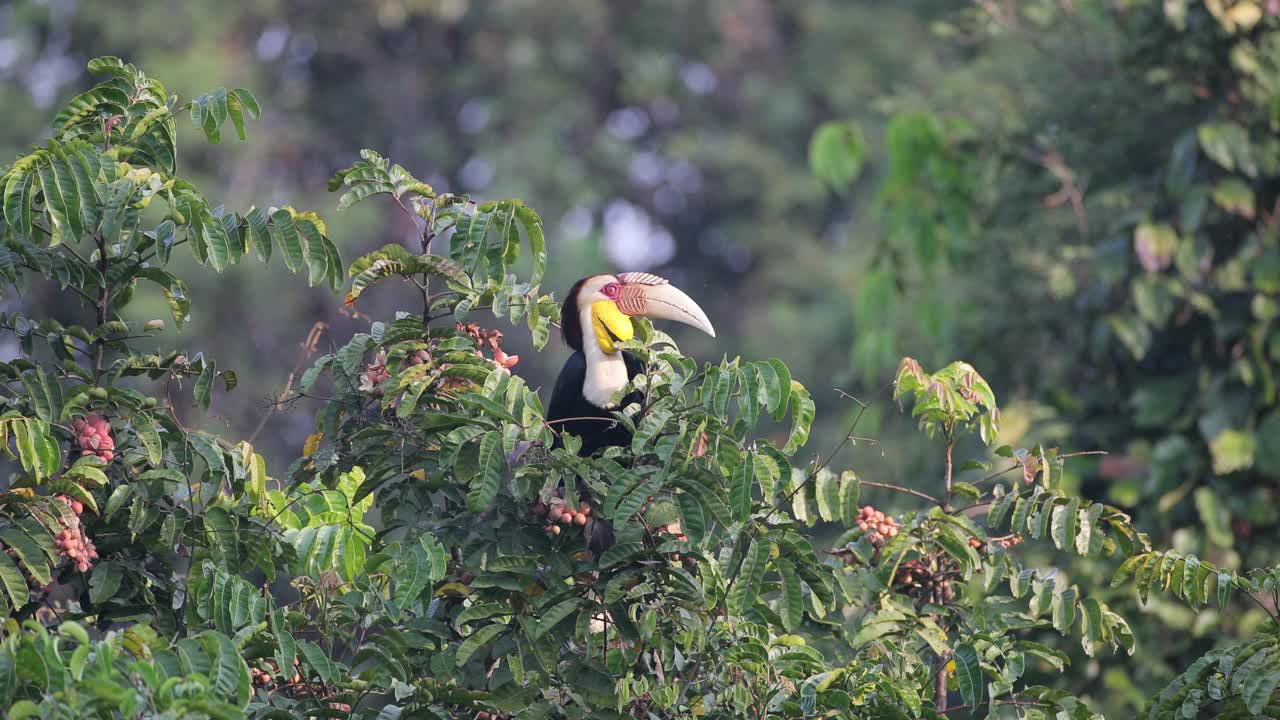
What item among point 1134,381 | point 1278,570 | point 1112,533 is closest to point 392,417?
point 1112,533

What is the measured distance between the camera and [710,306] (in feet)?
47.1

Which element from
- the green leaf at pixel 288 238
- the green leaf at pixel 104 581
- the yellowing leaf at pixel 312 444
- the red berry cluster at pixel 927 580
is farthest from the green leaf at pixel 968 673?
the green leaf at pixel 104 581

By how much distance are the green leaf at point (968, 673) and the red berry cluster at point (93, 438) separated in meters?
1.50

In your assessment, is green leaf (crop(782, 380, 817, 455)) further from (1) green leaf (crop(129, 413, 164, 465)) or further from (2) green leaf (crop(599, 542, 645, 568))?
(1) green leaf (crop(129, 413, 164, 465))

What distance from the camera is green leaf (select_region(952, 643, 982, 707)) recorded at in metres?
2.88

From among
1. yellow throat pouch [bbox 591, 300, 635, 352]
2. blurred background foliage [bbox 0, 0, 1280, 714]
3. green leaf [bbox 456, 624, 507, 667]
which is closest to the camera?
green leaf [bbox 456, 624, 507, 667]

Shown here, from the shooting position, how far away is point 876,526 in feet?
10.5

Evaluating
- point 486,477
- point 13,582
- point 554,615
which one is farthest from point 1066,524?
point 13,582

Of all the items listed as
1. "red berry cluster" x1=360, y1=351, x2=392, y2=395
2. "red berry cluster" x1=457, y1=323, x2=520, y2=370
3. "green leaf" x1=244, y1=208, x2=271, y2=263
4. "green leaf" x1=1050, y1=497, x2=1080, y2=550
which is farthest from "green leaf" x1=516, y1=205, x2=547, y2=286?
"green leaf" x1=1050, y1=497, x2=1080, y2=550

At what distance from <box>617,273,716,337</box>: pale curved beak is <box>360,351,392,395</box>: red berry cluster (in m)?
0.76

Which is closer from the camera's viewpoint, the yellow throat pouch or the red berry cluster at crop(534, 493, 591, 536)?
the red berry cluster at crop(534, 493, 591, 536)

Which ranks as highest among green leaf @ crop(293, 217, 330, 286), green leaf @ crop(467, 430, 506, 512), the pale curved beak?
green leaf @ crop(293, 217, 330, 286)

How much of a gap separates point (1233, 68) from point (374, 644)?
149 inches

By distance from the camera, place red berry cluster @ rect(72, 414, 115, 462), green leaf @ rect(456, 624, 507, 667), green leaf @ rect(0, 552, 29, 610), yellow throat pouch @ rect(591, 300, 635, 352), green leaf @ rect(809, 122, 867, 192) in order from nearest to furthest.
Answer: green leaf @ rect(0, 552, 29, 610), green leaf @ rect(456, 624, 507, 667), red berry cluster @ rect(72, 414, 115, 462), yellow throat pouch @ rect(591, 300, 635, 352), green leaf @ rect(809, 122, 867, 192)
